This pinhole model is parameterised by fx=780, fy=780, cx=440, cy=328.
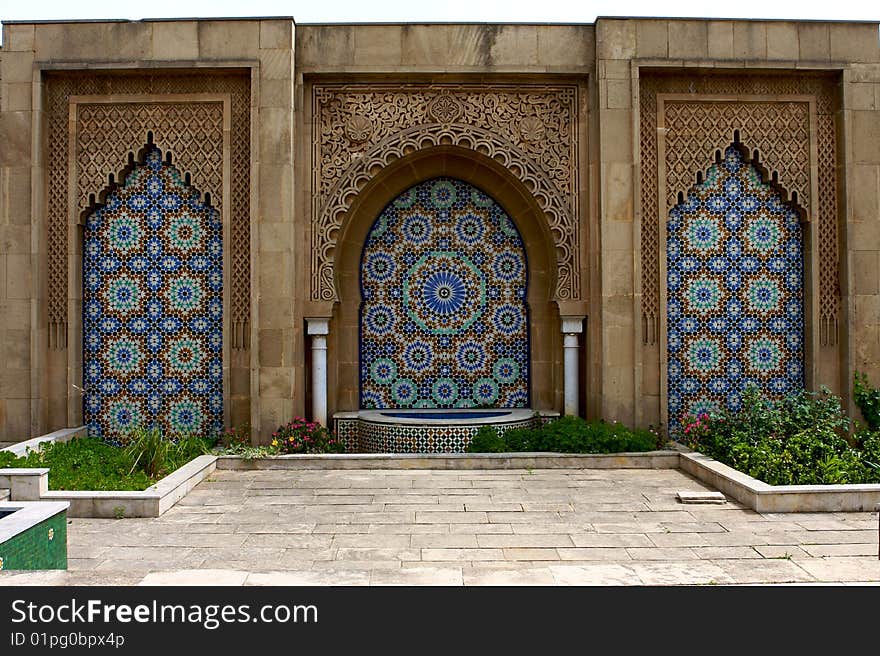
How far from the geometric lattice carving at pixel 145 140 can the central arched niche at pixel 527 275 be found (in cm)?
117

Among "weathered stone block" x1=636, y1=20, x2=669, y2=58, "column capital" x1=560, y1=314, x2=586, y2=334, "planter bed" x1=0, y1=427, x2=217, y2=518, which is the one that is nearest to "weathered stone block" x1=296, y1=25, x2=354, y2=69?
"weathered stone block" x1=636, y1=20, x2=669, y2=58

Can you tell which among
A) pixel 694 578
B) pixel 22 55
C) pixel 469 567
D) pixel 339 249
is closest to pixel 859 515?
pixel 694 578

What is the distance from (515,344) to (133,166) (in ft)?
15.3

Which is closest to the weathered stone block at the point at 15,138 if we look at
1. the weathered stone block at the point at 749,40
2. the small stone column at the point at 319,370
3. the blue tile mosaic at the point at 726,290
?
the small stone column at the point at 319,370

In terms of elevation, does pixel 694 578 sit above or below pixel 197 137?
below

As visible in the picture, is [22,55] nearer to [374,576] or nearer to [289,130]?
[289,130]

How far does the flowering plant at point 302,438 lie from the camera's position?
25.9 ft

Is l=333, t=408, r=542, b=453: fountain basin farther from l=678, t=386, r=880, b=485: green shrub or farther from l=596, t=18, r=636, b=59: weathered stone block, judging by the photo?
l=596, t=18, r=636, b=59: weathered stone block

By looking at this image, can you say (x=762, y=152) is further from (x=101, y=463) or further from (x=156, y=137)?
(x=101, y=463)

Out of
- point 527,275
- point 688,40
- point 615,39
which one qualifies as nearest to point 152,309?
point 527,275

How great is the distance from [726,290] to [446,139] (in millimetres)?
3478

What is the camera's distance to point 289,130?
319 inches

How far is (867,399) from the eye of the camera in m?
8.26

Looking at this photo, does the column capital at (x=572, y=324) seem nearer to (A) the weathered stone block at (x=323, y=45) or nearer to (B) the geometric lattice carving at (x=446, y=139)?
(B) the geometric lattice carving at (x=446, y=139)
